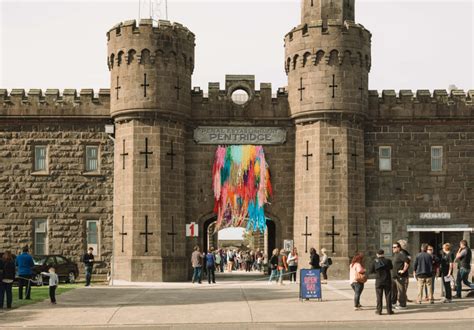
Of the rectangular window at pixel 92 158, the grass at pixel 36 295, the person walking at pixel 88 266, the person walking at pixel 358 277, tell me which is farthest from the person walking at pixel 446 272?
the rectangular window at pixel 92 158

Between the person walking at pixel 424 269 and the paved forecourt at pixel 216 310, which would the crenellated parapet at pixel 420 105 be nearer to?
the paved forecourt at pixel 216 310

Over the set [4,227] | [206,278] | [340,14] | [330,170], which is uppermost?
[340,14]

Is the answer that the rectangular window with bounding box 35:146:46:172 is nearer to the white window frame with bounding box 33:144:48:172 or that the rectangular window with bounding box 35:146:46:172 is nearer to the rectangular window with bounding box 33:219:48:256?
the white window frame with bounding box 33:144:48:172

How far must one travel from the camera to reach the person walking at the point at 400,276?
20.8 metres

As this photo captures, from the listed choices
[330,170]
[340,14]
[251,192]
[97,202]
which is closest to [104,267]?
[97,202]

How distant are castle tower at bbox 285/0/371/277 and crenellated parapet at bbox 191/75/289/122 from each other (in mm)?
762

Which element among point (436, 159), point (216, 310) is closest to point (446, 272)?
point (216, 310)

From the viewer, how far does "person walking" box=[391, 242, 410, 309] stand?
2077cm

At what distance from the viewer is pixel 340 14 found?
119ft

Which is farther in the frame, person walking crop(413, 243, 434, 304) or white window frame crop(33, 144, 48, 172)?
white window frame crop(33, 144, 48, 172)

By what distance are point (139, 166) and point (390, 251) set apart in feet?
38.0

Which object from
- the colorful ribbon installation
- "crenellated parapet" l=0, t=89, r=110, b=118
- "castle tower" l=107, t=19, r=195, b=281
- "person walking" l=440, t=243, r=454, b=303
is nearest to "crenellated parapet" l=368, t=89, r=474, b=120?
the colorful ribbon installation

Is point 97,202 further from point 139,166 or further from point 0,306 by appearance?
point 0,306

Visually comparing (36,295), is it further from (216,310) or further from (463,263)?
(463,263)
